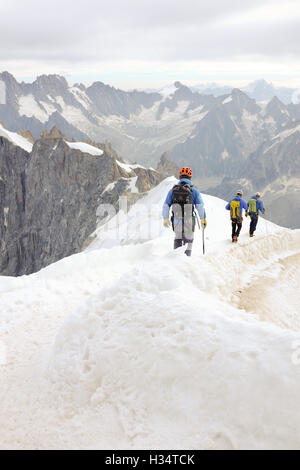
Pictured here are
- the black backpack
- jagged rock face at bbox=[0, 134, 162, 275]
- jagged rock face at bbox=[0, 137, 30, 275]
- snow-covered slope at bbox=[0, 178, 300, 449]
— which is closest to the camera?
snow-covered slope at bbox=[0, 178, 300, 449]

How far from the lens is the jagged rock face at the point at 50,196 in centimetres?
9350

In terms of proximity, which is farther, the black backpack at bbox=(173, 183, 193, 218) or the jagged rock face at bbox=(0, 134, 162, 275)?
the jagged rock face at bbox=(0, 134, 162, 275)

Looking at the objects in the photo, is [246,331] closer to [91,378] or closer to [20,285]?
[91,378]

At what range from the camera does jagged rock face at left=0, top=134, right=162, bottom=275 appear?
93.5 meters

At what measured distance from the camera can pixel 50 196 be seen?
117375 mm

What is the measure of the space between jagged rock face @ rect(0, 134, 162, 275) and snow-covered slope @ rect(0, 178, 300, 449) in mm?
70215

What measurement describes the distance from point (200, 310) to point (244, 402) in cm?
196

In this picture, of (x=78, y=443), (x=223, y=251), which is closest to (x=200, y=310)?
(x=78, y=443)

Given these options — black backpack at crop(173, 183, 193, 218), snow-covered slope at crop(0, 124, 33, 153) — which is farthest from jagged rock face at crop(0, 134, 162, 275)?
black backpack at crop(173, 183, 193, 218)

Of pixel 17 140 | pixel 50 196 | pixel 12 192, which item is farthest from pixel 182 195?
pixel 17 140

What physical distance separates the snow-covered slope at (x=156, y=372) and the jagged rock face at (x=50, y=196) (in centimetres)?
7022

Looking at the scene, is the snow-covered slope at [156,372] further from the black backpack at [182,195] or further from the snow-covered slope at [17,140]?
the snow-covered slope at [17,140]

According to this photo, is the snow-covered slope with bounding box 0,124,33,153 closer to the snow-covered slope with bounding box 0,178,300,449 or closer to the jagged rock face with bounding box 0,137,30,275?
the jagged rock face with bounding box 0,137,30,275

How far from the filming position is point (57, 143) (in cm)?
11475
